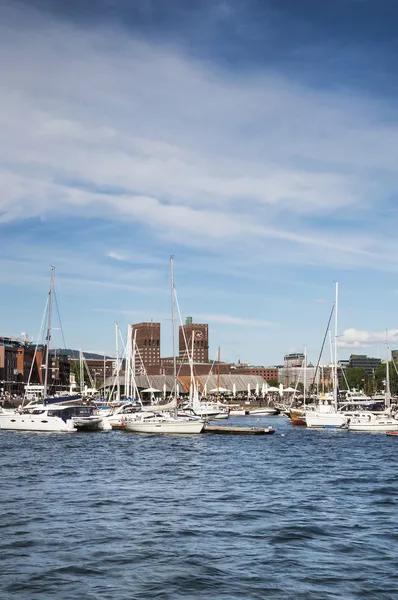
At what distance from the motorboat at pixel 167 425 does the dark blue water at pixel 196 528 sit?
21852mm

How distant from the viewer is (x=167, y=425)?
80.2m

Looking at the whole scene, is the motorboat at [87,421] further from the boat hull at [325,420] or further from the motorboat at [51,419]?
the boat hull at [325,420]

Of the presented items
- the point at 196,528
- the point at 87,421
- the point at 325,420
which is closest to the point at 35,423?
the point at 87,421

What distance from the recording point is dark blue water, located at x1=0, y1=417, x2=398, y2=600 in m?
21.2

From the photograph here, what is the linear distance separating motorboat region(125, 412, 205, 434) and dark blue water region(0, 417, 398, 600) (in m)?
21.9

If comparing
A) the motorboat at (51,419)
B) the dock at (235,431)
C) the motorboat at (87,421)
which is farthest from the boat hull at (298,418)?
the motorboat at (51,419)

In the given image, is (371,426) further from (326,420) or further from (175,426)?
(175,426)

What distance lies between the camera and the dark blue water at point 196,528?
833 inches

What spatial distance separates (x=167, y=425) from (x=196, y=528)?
51.4m

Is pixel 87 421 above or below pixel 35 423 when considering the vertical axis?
above

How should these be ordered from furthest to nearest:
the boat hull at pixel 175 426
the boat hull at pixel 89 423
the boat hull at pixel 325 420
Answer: the boat hull at pixel 325 420 < the boat hull at pixel 89 423 < the boat hull at pixel 175 426

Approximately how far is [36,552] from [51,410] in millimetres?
62281

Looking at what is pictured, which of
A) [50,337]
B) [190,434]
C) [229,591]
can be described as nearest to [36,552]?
[229,591]

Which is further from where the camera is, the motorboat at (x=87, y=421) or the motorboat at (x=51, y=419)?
the motorboat at (x=87, y=421)
